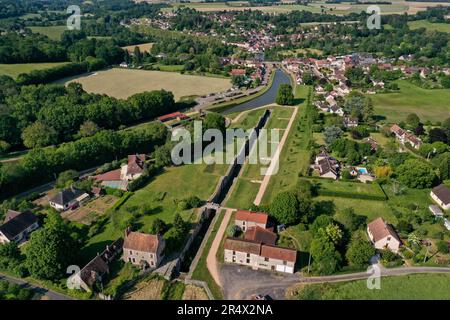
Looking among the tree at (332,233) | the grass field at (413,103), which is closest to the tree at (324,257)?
the tree at (332,233)

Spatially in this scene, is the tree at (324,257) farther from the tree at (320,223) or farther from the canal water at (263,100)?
the canal water at (263,100)

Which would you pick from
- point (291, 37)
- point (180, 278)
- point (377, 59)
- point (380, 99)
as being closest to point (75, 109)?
point (180, 278)

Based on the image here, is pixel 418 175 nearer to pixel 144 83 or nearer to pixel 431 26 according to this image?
pixel 144 83

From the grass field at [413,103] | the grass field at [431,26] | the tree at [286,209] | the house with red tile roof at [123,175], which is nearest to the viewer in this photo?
the tree at [286,209]

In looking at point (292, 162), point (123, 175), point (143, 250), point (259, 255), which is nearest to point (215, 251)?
A: point (259, 255)

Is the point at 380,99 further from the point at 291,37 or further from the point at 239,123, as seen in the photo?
the point at 291,37
